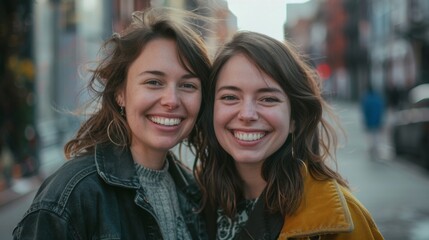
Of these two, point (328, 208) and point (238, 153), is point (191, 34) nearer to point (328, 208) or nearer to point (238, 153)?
point (238, 153)

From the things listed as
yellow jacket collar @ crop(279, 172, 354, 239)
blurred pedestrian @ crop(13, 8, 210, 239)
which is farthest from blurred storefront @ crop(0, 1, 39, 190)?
yellow jacket collar @ crop(279, 172, 354, 239)

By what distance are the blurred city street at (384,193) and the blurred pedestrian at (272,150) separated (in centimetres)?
189

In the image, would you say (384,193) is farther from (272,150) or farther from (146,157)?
(146,157)

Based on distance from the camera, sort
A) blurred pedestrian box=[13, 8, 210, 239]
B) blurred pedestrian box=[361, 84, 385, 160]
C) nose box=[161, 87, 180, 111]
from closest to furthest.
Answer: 1. blurred pedestrian box=[13, 8, 210, 239]
2. nose box=[161, 87, 180, 111]
3. blurred pedestrian box=[361, 84, 385, 160]

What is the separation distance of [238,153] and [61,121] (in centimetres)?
1411

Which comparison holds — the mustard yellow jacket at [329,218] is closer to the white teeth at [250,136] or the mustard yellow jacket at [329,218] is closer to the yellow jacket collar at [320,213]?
the yellow jacket collar at [320,213]

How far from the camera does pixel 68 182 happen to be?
7.63 ft

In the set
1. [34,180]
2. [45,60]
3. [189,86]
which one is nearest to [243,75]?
[189,86]

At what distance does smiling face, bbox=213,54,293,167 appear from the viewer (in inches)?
107

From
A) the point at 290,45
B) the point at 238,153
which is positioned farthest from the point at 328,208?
the point at 290,45

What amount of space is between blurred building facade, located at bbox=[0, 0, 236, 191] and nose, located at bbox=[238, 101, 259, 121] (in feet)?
1.39

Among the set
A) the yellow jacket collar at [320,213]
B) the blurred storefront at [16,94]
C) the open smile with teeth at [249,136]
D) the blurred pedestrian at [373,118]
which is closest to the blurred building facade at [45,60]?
the blurred storefront at [16,94]

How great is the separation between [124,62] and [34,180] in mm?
9130

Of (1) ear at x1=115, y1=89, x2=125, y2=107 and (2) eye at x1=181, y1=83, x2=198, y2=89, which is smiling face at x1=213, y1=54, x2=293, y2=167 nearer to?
(2) eye at x1=181, y1=83, x2=198, y2=89
